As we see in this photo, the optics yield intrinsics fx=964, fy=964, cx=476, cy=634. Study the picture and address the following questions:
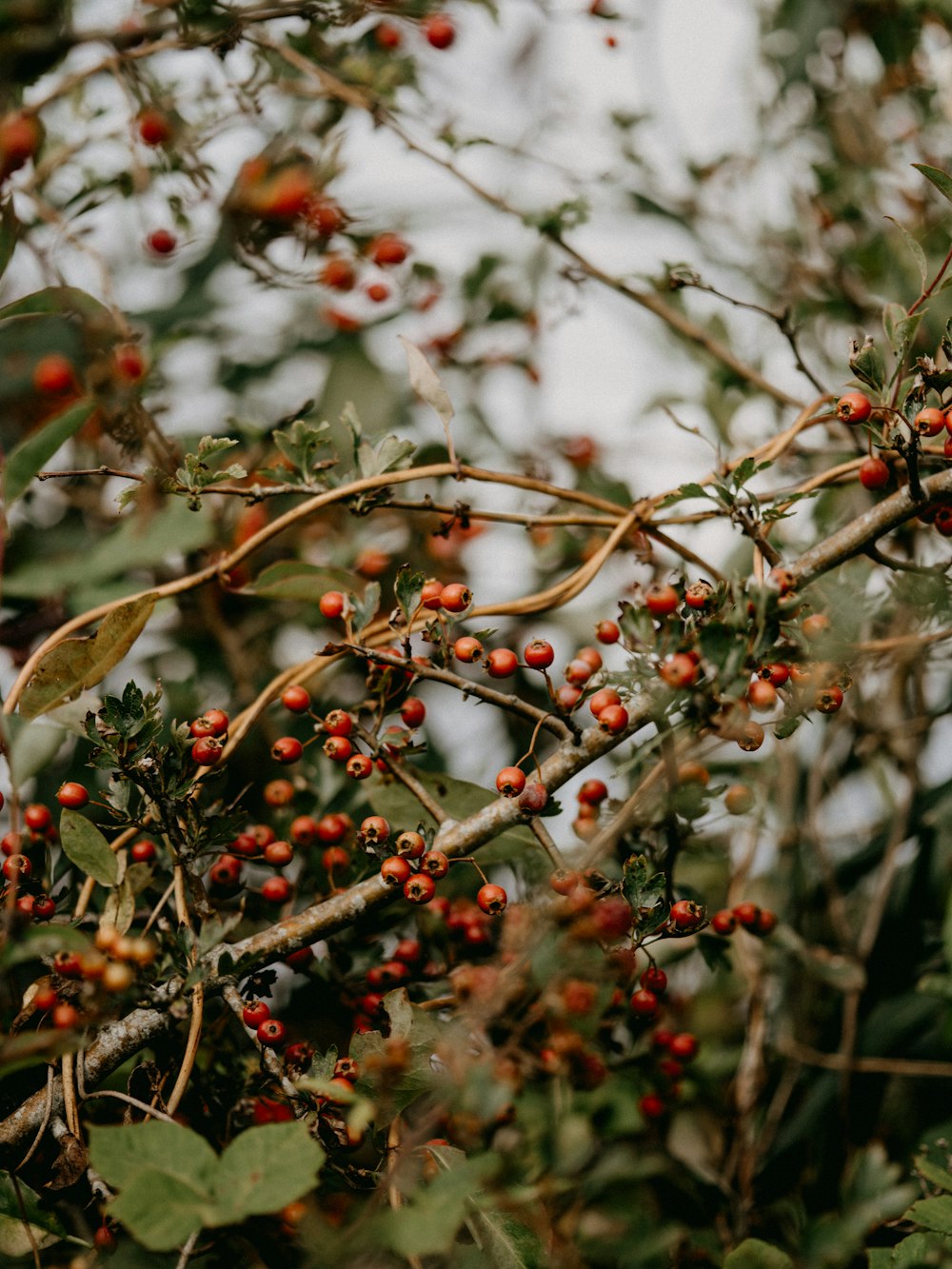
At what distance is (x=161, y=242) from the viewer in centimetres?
161

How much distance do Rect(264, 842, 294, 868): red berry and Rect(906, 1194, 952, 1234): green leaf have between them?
69cm

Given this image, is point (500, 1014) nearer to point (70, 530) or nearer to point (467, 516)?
point (467, 516)

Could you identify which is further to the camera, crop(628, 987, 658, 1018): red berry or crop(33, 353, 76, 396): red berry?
crop(33, 353, 76, 396): red berry

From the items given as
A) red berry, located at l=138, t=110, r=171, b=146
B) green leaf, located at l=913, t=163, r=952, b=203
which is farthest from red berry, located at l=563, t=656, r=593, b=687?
red berry, located at l=138, t=110, r=171, b=146

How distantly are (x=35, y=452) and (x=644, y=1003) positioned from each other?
30.0 inches

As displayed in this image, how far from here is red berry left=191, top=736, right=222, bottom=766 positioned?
0.88 m

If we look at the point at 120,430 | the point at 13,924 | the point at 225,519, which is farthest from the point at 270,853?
the point at 225,519

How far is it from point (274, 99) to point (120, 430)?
734mm

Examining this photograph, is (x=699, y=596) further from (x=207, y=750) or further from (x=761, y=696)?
(x=207, y=750)

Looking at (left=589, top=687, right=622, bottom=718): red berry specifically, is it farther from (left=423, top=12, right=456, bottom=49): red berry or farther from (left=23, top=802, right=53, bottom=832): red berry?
(left=423, top=12, right=456, bottom=49): red berry

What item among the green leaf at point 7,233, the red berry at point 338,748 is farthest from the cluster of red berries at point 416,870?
the green leaf at point 7,233

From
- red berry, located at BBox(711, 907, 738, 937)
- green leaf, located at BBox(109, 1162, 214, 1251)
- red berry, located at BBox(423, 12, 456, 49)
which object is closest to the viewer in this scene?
green leaf, located at BBox(109, 1162, 214, 1251)

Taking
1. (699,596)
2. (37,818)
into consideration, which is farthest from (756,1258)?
(37,818)

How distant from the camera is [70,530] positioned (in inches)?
62.2
